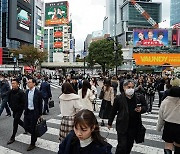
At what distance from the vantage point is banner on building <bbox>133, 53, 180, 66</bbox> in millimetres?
57656

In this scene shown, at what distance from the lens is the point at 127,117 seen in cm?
439

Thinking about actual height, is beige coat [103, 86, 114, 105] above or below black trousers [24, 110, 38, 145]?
above

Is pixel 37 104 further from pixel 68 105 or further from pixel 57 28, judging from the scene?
pixel 57 28

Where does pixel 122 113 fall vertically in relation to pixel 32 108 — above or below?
above

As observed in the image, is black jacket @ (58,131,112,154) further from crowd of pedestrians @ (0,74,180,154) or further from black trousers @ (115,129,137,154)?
black trousers @ (115,129,137,154)

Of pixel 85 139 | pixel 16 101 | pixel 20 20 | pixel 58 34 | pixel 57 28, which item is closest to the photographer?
pixel 85 139

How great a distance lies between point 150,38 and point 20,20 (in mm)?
33883

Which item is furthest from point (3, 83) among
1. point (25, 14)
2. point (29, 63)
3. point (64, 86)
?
point (25, 14)

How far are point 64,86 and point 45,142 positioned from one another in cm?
227

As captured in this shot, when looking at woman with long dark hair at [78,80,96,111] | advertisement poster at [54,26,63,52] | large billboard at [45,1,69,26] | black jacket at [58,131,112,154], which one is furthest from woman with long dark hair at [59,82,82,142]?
advertisement poster at [54,26,63,52]

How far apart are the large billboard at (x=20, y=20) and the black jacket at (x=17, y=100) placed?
6353cm

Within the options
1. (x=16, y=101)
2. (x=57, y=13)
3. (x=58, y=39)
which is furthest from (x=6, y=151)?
(x=57, y=13)

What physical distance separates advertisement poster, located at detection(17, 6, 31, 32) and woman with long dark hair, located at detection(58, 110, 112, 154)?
7000 cm

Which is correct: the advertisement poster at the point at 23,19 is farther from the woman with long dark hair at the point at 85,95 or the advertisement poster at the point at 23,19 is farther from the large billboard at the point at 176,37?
the woman with long dark hair at the point at 85,95
